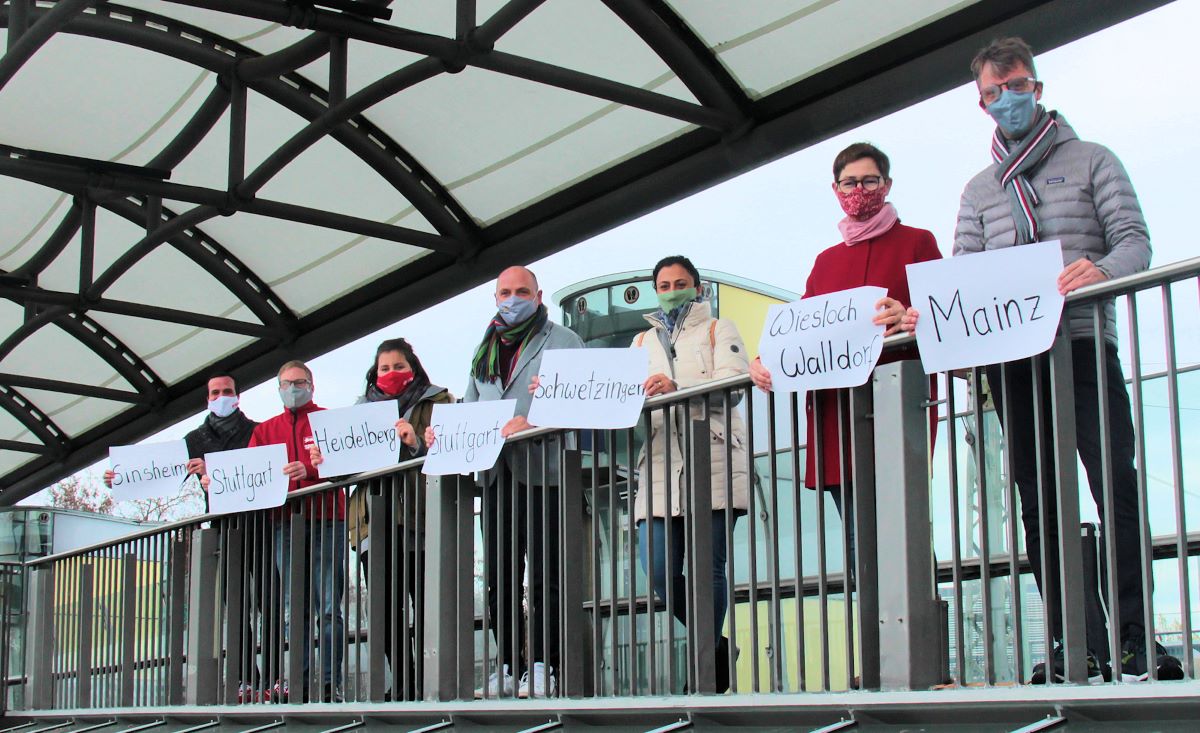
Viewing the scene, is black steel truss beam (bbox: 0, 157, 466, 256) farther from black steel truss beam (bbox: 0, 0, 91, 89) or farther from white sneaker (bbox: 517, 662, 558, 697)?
white sneaker (bbox: 517, 662, 558, 697)

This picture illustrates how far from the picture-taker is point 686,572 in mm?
5668

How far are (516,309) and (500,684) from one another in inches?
65.8

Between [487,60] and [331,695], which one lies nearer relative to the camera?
[331,695]

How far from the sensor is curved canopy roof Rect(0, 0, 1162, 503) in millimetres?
9641

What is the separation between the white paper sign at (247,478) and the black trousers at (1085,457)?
4210 mm

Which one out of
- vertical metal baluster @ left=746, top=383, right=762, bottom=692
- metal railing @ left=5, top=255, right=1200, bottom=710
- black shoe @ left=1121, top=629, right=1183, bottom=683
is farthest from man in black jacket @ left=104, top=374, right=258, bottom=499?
black shoe @ left=1121, top=629, right=1183, bottom=683

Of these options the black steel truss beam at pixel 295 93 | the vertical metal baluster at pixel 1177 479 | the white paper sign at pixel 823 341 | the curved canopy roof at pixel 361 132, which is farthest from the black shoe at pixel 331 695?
the black steel truss beam at pixel 295 93

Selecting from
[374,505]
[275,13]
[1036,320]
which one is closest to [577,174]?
[275,13]

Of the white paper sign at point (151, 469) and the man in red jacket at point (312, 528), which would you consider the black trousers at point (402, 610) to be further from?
the white paper sign at point (151, 469)

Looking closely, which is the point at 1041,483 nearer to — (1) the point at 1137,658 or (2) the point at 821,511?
(1) the point at 1137,658

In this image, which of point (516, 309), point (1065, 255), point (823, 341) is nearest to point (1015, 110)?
point (1065, 255)

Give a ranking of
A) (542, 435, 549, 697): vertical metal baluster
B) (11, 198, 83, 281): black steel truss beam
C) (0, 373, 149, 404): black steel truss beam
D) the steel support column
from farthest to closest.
→ (0, 373, 149, 404): black steel truss beam → (11, 198, 83, 281): black steel truss beam → (542, 435, 549, 697): vertical metal baluster → the steel support column

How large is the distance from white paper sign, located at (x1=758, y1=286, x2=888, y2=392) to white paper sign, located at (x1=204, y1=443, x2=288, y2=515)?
11.3 ft

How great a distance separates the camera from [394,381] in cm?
770
